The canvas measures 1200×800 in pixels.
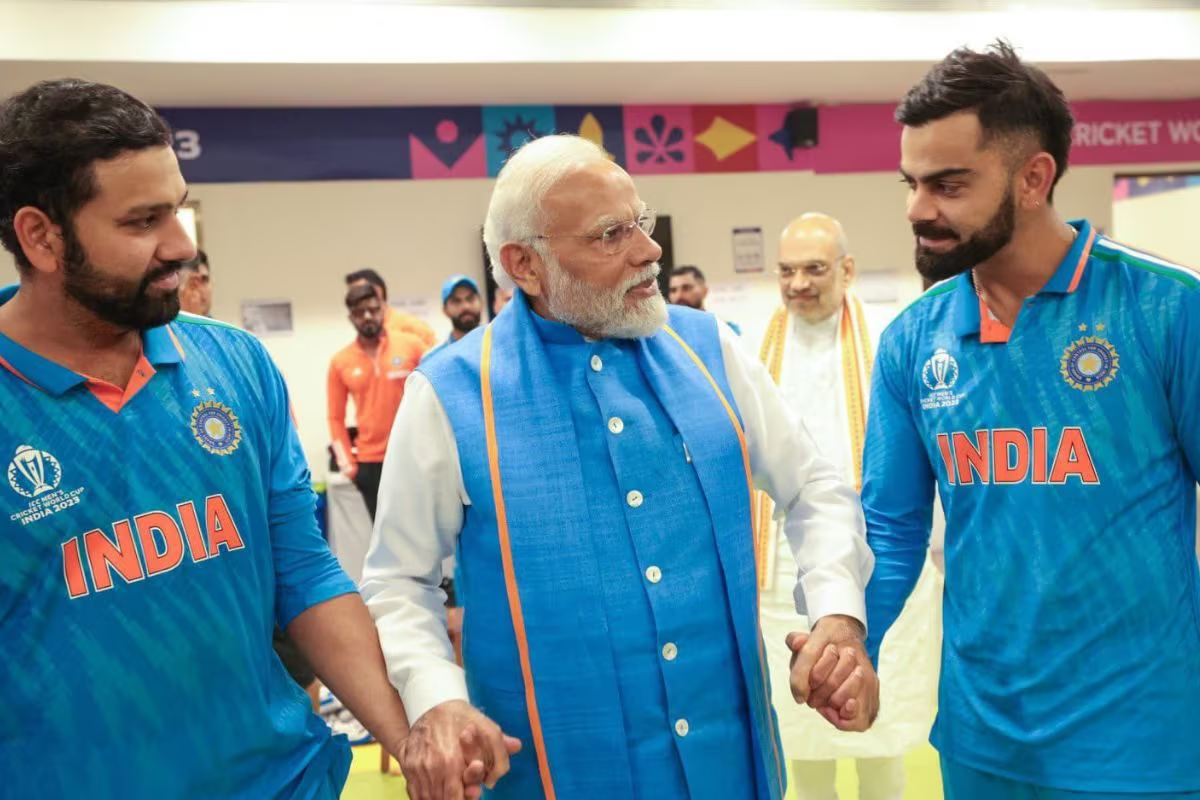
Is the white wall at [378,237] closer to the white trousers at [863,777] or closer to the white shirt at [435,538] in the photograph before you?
the white trousers at [863,777]

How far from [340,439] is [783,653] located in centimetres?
363

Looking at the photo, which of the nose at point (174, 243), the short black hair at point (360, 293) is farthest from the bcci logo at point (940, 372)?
the short black hair at point (360, 293)

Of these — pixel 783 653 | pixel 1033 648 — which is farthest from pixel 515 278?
pixel 783 653

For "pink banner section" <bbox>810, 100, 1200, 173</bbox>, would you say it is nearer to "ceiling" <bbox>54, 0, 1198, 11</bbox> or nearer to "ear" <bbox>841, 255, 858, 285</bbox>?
"ceiling" <bbox>54, 0, 1198, 11</bbox>

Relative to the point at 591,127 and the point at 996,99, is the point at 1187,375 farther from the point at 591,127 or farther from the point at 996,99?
the point at 591,127

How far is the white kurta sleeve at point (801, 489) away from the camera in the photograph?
1.79 meters

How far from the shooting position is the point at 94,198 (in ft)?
4.59

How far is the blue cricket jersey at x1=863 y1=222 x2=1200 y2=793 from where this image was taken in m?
1.65

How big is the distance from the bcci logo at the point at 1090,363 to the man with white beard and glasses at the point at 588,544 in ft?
1.37

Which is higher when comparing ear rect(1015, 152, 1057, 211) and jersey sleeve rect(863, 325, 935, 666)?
ear rect(1015, 152, 1057, 211)

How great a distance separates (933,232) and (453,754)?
1.08 meters

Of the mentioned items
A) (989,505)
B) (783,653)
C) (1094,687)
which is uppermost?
(989,505)

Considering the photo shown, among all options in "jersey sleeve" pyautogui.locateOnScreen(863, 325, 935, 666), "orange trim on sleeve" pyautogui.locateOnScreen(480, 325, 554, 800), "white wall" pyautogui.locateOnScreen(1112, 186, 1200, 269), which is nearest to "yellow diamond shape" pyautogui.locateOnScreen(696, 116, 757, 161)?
"jersey sleeve" pyautogui.locateOnScreen(863, 325, 935, 666)

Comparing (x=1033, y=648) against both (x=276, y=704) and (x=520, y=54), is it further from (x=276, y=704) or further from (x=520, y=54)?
(x=520, y=54)
